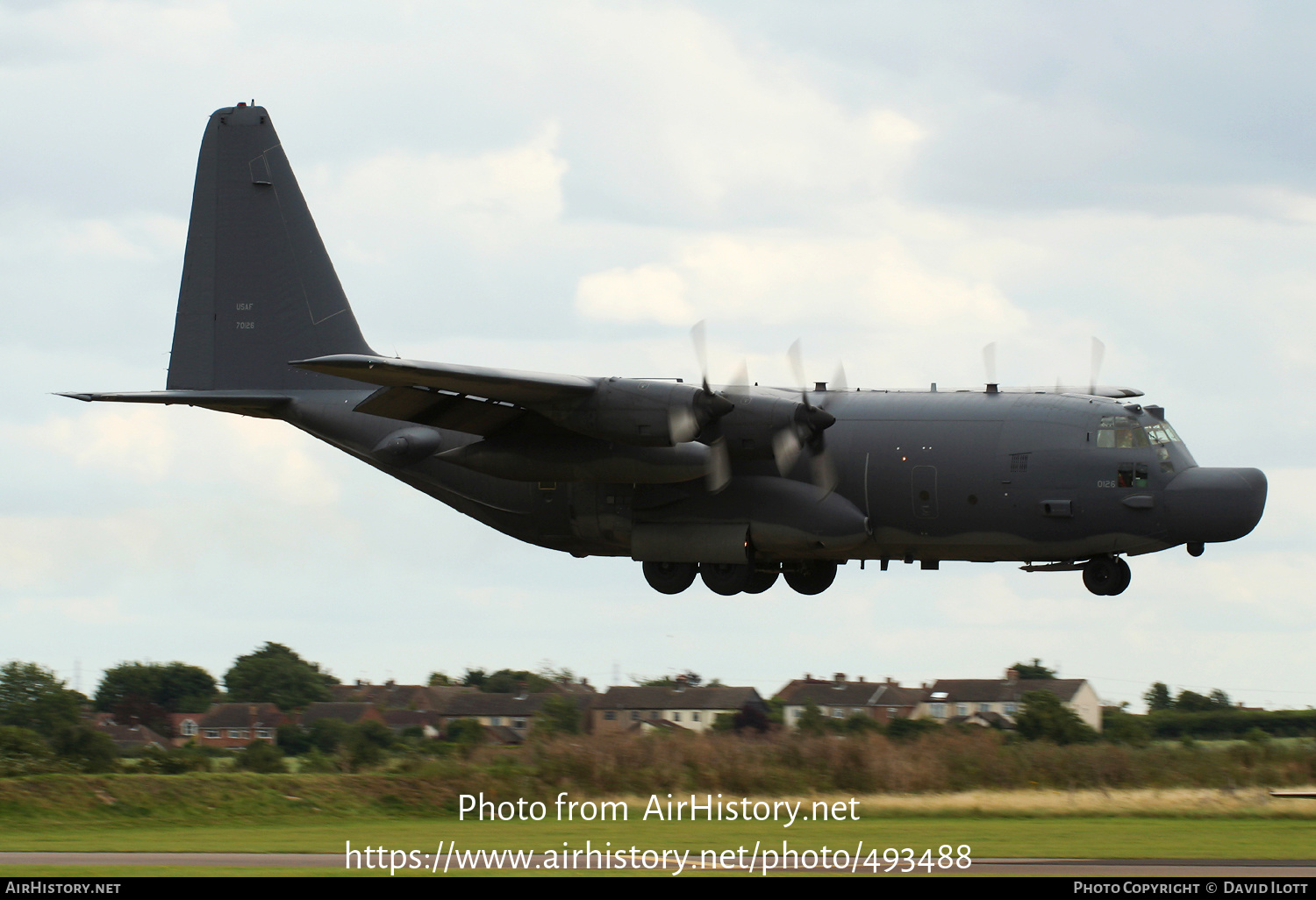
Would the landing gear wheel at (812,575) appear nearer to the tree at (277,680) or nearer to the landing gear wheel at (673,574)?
the landing gear wheel at (673,574)

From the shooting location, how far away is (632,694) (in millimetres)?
30078

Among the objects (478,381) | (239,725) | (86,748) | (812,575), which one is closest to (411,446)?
(478,381)

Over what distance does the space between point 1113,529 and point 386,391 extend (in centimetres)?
1110

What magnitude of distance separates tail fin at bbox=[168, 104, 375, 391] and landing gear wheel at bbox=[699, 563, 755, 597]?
26.1 ft

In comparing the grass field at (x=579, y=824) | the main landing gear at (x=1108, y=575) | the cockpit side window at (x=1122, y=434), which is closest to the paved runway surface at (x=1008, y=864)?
the grass field at (x=579, y=824)

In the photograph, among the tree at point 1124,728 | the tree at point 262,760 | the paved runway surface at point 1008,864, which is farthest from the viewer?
the tree at point 262,760

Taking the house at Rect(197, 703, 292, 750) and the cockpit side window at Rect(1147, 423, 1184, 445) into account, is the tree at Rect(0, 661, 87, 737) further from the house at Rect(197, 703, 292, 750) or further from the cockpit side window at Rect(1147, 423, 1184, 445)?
the cockpit side window at Rect(1147, 423, 1184, 445)

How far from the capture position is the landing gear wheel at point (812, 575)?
2784 cm

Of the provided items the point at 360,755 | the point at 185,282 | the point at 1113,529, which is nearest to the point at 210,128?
the point at 185,282

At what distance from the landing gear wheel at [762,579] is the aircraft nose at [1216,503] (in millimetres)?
6713

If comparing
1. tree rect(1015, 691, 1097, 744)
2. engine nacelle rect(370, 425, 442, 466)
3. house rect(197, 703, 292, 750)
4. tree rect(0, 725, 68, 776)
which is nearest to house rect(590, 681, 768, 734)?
tree rect(1015, 691, 1097, 744)

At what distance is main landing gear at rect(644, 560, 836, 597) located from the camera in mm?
27000

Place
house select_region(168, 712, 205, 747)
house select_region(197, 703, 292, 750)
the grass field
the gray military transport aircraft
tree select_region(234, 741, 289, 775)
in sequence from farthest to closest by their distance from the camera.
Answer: house select_region(168, 712, 205, 747) < house select_region(197, 703, 292, 750) < tree select_region(234, 741, 289, 775) < the gray military transport aircraft < the grass field

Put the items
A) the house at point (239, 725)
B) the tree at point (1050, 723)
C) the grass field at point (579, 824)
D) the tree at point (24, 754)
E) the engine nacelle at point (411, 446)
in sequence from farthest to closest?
the house at point (239, 725) < the tree at point (1050, 723) < the tree at point (24, 754) < the engine nacelle at point (411, 446) < the grass field at point (579, 824)
